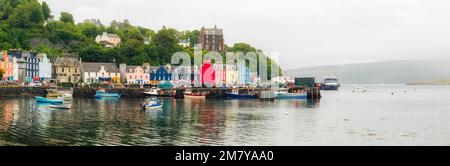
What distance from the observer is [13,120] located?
50188 mm

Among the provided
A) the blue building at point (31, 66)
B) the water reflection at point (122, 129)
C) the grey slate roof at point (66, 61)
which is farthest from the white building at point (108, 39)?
the water reflection at point (122, 129)

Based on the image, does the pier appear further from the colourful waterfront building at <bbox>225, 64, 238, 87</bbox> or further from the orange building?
the colourful waterfront building at <bbox>225, 64, 238, 87</bbox>

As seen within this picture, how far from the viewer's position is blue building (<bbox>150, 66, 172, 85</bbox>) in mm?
142875

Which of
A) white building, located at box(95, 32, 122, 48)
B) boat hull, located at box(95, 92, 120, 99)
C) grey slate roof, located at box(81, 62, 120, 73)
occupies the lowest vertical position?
boat hull, located at box(95, 92, 120, 99)

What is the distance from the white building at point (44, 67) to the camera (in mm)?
130000

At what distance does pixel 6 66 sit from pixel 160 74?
41.8 m

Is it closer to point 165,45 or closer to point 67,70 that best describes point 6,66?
point 67,70

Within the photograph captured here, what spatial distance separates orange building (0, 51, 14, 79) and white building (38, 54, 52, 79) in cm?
930

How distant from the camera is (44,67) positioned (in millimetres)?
131375

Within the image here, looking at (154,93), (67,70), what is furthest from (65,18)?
(154,93)

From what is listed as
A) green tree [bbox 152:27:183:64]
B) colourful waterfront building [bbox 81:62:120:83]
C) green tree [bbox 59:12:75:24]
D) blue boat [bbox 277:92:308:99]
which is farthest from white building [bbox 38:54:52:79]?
green tree [bbox 59:12:75:24]

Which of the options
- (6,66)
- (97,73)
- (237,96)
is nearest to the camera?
(237,96)

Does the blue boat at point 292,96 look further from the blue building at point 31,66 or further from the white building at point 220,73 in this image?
the blue building at point 31,66
